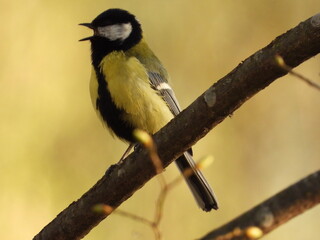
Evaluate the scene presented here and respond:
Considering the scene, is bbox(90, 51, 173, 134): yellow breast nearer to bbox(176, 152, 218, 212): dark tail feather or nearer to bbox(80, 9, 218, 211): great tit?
bbox(80, 9, 218, 211): great tit

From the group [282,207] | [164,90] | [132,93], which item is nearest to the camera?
[282,207]

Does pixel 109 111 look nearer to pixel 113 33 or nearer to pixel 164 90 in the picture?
pixel 164 90

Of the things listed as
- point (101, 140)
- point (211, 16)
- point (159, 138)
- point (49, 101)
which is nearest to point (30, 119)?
point (49, 101)

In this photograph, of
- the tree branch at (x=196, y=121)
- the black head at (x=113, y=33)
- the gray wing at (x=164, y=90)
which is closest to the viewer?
the tree branch at (x=196, y=121)

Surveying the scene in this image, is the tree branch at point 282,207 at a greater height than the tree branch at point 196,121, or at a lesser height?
lesser

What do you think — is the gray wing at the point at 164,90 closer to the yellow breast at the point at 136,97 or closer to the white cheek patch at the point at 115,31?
the yellow breast at the point at 136,97

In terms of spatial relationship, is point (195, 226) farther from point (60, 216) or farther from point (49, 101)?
point (60, 216)

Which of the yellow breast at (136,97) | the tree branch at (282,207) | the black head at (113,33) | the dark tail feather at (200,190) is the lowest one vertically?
the tree branch at (282,207)

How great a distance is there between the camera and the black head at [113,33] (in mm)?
3840

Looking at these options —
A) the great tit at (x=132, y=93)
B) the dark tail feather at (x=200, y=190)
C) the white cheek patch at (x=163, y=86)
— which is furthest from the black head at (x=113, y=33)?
the dark tail feather at (x=200, y=190)

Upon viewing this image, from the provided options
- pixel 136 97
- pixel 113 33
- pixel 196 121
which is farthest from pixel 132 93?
pixel 196 121

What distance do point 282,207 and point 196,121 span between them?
658mm

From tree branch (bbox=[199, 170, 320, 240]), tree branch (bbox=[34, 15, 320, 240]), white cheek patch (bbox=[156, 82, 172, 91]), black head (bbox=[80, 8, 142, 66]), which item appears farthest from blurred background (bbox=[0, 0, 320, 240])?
tree branch (bbox=[199, 170, 320, 240])

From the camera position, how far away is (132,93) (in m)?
3.55
